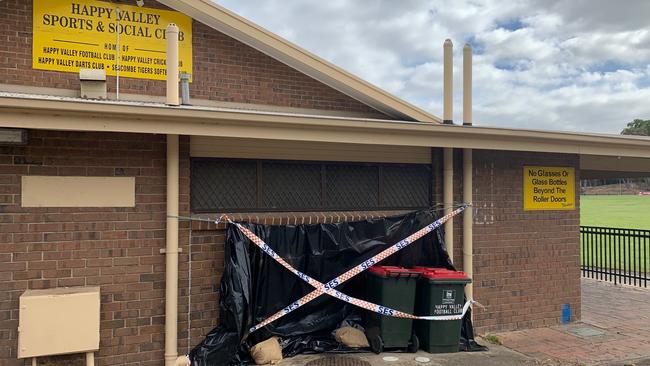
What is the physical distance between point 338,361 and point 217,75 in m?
3.95

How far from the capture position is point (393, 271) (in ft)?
19.6

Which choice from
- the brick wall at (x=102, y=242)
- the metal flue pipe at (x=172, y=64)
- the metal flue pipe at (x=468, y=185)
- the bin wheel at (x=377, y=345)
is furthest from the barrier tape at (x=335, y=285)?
the metal flue pipe at (x=172, y=64)

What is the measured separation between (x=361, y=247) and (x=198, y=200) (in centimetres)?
208

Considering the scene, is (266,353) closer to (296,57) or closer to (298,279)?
(298,279)

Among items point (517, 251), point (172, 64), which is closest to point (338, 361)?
point (517, 251)

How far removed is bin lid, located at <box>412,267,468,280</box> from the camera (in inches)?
236

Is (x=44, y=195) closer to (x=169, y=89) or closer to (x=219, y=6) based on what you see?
(x=169, y=89)

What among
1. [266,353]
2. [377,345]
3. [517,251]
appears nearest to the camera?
[266,353]

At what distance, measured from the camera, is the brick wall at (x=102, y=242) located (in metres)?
5.00

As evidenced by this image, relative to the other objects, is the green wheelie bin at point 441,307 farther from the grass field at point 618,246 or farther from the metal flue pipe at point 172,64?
the grass field at point 618,246

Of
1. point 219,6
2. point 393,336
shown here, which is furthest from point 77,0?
point 393,336

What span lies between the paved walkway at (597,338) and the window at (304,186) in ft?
7.75

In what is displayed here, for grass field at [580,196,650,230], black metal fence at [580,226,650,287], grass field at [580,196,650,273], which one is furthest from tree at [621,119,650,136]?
black metal fence at [580,226,650,287]

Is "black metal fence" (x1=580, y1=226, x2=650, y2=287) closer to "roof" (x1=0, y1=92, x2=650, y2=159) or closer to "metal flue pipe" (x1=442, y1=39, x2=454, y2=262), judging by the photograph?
"roof" (x1=0, y1=92, x2=650, y2=159)
